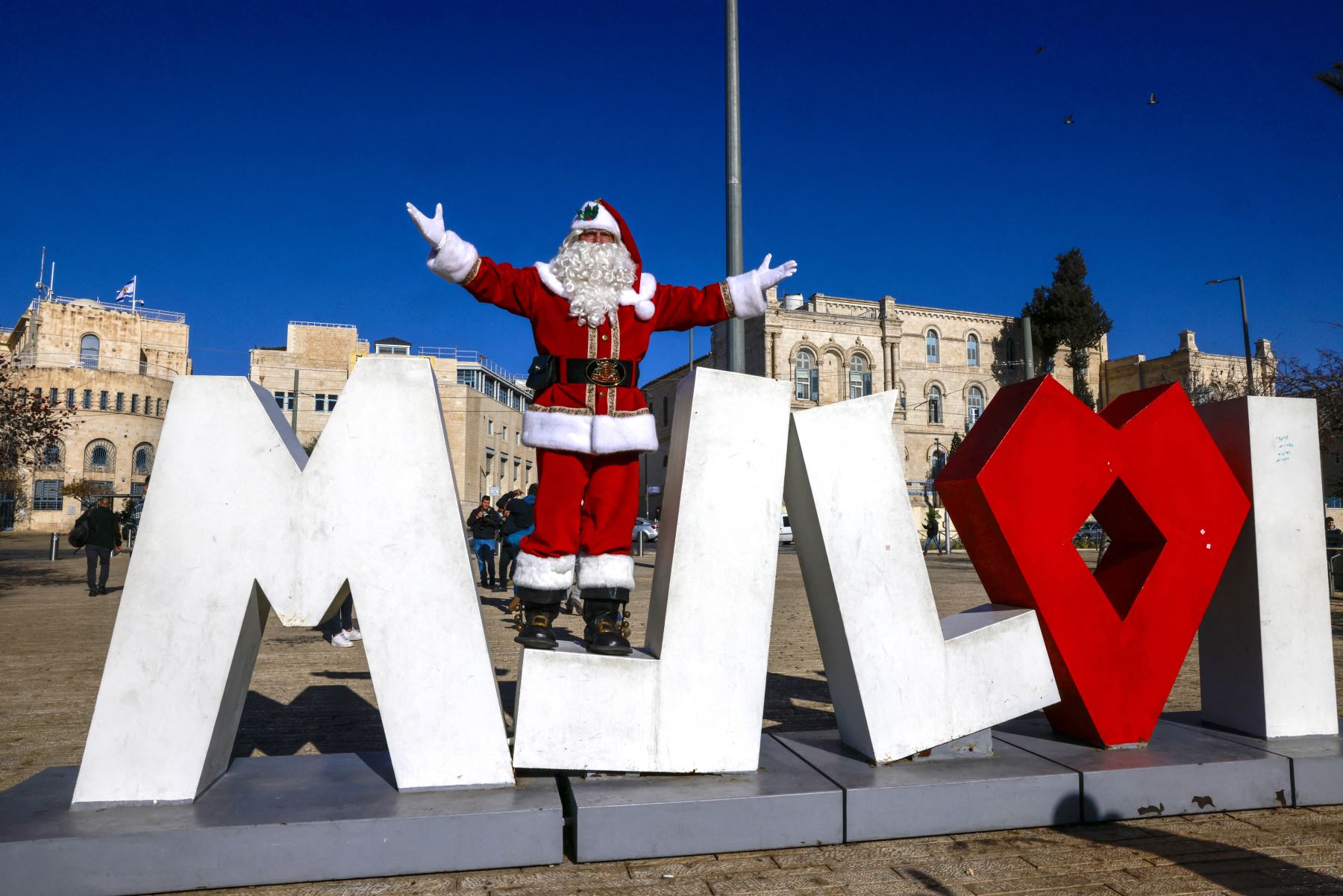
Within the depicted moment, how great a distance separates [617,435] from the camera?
389 centimetres

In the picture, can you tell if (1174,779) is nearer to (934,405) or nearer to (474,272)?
(474,272)

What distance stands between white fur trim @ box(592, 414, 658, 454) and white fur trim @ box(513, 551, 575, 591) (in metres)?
0.52

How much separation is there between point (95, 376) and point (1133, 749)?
204ft

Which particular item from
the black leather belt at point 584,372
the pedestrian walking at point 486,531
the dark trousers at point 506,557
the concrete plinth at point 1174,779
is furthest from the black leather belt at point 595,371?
the pedestrian walking at point 486,531

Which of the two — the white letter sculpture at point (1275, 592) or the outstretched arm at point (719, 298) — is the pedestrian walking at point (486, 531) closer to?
the outstretched arm at point (719, 298)

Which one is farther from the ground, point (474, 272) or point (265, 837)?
point (474, 272)

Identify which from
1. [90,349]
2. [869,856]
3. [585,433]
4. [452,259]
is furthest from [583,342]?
[90,349]

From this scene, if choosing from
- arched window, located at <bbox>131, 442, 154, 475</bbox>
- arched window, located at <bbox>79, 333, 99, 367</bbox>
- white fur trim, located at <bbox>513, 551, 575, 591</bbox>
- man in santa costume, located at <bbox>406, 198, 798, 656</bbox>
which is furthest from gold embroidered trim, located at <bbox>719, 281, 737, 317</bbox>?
arched window, located at <bbox>79, 333, 99, 367</bbox>

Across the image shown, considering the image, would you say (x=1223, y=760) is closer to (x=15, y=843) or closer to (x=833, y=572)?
(x=833, y=572)

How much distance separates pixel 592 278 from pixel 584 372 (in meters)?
0.47

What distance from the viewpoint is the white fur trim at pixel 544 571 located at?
380cm

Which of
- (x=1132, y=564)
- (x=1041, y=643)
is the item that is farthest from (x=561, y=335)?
Result: (x=1132, y=564)

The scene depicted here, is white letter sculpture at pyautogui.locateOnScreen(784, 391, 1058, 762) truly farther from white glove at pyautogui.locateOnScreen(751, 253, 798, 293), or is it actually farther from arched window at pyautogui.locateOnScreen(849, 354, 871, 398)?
arched window at pyautogui.locateOnScreen(849, 354, 871, 398)

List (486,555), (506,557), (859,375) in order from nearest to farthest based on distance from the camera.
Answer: (506,557), (486,555), (859,375)
